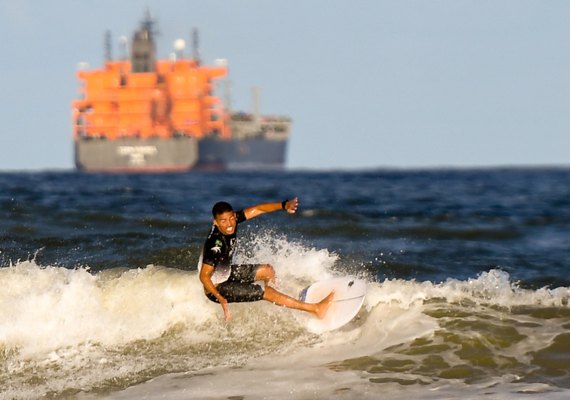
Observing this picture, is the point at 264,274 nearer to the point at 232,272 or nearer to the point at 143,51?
the point at 232,272

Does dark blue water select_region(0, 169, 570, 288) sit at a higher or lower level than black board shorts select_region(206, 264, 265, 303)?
lower

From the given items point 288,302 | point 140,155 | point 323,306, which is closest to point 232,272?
point 288,302

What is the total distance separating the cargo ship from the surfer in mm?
110035

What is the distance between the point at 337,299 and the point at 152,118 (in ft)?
→ 384

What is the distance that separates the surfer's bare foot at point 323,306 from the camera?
37.6 feet

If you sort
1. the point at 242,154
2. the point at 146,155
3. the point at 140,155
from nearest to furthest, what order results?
the point at 140,155
the point at 146,155
the point at 242,154

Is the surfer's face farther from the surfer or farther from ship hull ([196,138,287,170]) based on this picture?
ship hull ([196,138,287,170])

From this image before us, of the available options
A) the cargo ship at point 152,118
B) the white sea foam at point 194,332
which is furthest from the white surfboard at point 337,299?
the cargo ship at point 152,118

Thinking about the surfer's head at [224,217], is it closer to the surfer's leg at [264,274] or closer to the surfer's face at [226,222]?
the surfer's face at [226,222]

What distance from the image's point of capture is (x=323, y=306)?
37.8ft

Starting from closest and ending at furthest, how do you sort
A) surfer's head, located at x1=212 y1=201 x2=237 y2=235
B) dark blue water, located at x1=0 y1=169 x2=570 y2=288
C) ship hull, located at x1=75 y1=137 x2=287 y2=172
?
1. surfer's head, located at x1=212 y1=201 x2=237 y2=235
2. dark blue water, located at x1=0 y1=169 x2=570 y2=288
3. ship hull, located at x1=75 y1=137 x2=287 y2=172

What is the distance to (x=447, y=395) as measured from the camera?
361 inches

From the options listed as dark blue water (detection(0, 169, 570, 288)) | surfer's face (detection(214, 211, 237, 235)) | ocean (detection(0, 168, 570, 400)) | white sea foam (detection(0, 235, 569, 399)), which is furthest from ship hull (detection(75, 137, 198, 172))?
surfer's face (detection(214, 211, 237, 235))

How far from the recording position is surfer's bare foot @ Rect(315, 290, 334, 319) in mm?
11461
